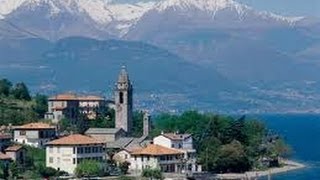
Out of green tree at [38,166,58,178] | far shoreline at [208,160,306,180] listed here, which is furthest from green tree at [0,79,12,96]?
green tree at [38,166,58,178]

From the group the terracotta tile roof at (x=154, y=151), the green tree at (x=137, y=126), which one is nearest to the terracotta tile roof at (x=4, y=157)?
the terracotta tile roof at (x=154, y=151)

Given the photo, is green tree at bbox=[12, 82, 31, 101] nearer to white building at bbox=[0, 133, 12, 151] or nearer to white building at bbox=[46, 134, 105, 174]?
white building at bbox=[0, 133, 12, 151]

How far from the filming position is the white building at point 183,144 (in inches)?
2918

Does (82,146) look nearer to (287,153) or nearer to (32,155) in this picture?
(32,155)

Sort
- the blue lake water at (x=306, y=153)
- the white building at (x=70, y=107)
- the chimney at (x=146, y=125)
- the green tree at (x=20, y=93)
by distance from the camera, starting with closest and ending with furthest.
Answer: the blue lake water at (x=306, y=153) → the chimney at (x=146, y=125) → the white building at (x=70, y=107) → the green tree at (x=20, y=93)

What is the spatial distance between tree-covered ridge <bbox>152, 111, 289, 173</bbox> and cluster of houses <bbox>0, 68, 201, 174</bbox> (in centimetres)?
154

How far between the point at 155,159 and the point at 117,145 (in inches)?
215

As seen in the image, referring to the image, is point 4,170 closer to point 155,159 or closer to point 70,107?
point 155,159

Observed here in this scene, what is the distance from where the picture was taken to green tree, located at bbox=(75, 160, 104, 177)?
66.9m

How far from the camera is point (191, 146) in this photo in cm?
7819

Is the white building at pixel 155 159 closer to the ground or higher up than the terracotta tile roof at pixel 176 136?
closer to the ground

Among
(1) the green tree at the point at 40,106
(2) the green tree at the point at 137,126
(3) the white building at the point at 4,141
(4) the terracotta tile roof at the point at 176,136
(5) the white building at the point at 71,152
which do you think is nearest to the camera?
(5) the white building at the point at 71,152

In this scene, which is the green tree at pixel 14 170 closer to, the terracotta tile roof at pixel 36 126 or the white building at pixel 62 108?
the terracotta tile roof at pixel 36 126

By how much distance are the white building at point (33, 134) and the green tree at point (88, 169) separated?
23.7 feet
